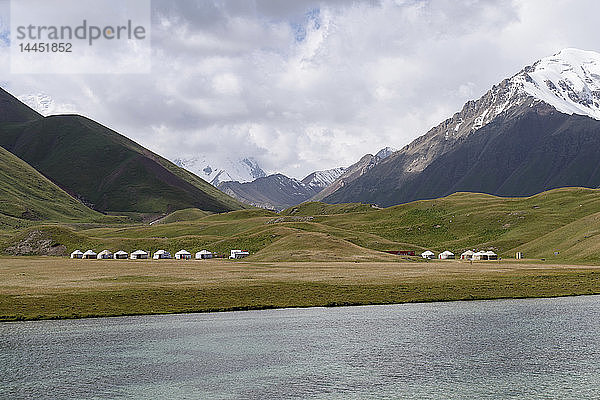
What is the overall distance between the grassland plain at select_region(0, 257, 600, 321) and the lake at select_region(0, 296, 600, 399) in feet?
28.1

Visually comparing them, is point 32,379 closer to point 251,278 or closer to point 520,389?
point 520,389

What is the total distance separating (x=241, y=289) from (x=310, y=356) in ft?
164

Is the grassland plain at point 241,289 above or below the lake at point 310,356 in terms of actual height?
above

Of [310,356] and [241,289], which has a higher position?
[241,289]

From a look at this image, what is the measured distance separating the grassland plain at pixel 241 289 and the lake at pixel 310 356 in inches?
337

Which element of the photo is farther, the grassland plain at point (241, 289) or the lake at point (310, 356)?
the grassland plain at point (241, 289)

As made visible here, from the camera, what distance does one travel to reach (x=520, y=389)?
1604 inches

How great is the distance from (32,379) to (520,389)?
35.7 metres

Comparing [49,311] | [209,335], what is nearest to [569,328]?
[209,335]

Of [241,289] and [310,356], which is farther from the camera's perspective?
[241,289]

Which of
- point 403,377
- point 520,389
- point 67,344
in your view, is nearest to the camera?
point 520,389

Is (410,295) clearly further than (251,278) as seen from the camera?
No

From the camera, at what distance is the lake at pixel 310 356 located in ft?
136

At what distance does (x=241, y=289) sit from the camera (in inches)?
3999
